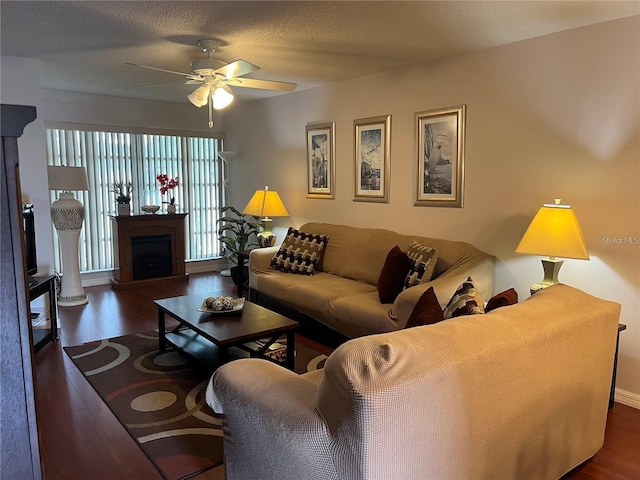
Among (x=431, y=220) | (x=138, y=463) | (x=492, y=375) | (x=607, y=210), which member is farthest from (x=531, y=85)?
(x=138, y=463)

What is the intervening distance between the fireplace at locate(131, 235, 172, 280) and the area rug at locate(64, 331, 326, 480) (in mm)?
2081

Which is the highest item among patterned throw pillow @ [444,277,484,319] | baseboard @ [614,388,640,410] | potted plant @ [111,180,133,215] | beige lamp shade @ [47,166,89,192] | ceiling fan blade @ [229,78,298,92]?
ceiling fan blade @ [229,78,298,92]

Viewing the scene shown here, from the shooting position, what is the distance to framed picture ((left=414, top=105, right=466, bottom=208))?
3.99 m

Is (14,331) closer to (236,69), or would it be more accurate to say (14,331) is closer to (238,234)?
(236,69)

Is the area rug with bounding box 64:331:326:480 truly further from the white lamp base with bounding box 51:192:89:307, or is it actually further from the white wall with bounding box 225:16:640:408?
the white wall with bounding box 225:16:640:408

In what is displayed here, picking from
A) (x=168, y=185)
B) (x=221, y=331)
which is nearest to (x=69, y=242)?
(x=168, y=185)

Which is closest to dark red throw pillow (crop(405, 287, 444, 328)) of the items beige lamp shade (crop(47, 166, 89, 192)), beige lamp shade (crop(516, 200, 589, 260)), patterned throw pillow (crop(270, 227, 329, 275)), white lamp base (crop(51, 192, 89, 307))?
beige lamp shade (crop(516, 200, 589, 260))

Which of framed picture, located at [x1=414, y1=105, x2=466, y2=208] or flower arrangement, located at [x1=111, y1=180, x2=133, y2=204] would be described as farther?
flower arrangement, located at [x1=111, y1=180, x2=133, y2=204]

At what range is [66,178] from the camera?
494 cm

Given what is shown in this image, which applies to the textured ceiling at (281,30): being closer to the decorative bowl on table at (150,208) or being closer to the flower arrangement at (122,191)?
the flower arrangement at (122,191)

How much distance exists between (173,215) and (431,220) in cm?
367

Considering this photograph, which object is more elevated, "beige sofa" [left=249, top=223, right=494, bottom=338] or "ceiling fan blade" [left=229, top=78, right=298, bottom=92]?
"ceiling fan blade" [left=229, top=78, right=298, bottom=92]

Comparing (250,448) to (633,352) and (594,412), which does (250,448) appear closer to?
(594,412)

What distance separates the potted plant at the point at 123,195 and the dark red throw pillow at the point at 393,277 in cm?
385
